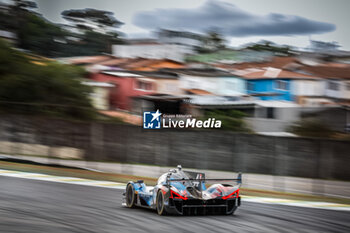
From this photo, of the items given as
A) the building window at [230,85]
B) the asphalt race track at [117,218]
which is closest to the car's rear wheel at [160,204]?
the asphalt race track at [117,218]

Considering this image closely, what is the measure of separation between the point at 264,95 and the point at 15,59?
20675 mm

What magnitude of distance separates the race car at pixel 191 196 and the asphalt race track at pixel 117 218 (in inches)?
6.5

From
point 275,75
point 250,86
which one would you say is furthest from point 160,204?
point 250,86

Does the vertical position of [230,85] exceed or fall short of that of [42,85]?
it exceeds it

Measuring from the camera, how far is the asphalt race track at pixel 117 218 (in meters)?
8.35

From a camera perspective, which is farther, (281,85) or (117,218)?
(281,85)

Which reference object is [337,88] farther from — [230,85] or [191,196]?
[191,196]

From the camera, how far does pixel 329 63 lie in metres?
52.1

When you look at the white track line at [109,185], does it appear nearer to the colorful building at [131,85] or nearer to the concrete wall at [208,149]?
the concrete wall at [208,149]

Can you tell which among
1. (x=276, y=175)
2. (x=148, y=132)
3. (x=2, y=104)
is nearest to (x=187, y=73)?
(x=2, y=104)

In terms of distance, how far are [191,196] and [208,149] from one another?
9.49m

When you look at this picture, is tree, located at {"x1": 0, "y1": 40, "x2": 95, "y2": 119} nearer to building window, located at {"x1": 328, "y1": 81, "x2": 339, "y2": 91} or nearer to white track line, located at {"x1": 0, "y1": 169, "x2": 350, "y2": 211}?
white track line, located at {"x1": 0, "y1": 169, "x2": 350, "y2": 211}

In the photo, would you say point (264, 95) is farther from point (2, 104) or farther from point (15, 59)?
point (2, 104)

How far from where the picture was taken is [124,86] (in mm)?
44375
